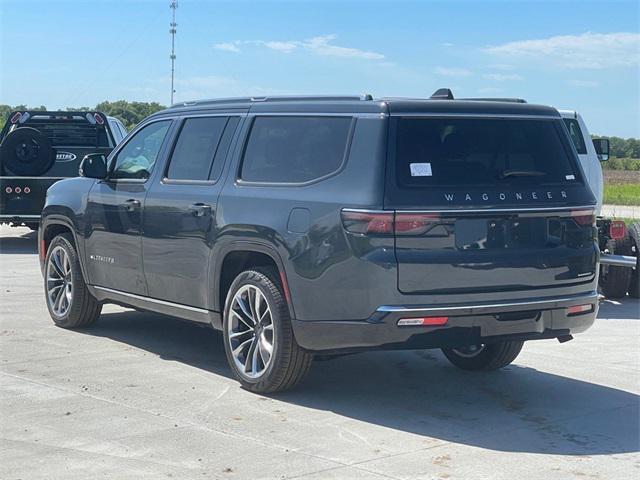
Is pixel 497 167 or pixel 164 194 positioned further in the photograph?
pixel 164 194

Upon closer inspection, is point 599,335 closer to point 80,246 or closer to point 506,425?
point 506,425

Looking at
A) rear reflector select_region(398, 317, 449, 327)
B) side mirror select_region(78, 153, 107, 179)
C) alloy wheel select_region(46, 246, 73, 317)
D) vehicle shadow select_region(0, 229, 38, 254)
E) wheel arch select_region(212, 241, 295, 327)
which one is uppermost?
side mirror select_region(78, 153, 107, 179)

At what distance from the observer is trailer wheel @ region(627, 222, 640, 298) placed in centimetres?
1202

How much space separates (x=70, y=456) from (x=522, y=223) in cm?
308

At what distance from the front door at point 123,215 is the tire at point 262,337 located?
1.29 m

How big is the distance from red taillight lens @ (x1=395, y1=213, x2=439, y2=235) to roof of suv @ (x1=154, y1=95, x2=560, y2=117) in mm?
703

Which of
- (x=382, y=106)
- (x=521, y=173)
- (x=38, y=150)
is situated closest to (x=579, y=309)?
(x=521, y=173)

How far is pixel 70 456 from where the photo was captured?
5648 mm

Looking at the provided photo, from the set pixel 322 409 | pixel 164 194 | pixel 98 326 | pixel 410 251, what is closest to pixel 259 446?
pixel 322 409

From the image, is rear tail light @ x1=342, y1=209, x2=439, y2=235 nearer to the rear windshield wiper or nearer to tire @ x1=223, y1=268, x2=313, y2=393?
the rear windshield wiper

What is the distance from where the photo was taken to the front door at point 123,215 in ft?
27.2

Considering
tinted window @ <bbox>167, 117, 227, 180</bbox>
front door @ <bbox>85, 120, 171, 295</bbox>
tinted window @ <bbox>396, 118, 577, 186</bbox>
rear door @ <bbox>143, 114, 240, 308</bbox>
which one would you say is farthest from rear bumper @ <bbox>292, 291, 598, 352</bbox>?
front door @ <bbox>85, 120, 171, 295</bbox>

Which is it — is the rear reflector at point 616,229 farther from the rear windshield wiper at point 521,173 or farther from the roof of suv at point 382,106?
the rear windshield wiper at point 521,173

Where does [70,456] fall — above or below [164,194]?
below
